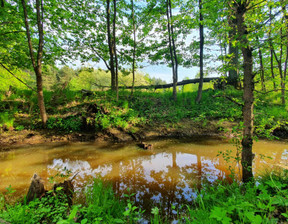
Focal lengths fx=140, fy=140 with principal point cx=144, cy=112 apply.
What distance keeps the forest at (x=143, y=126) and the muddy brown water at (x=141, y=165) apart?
0.04 m

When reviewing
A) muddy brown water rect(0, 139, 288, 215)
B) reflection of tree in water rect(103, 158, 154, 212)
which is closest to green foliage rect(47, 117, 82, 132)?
muddy brown water rect(0, 139, 288, 215)

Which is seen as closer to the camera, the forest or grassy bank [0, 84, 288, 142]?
the forest

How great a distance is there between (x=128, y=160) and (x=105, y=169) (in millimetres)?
876

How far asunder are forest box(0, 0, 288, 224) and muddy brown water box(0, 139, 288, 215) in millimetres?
40

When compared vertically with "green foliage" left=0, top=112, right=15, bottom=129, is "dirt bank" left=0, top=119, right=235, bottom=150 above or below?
below

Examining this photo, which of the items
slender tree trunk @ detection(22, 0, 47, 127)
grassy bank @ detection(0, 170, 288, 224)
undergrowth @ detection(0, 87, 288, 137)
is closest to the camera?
grassy bank @ detection(0, 170, 288, 224)

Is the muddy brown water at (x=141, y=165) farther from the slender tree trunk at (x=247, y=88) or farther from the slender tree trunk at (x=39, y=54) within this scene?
the slender tree trunk at (x=39, y=54)

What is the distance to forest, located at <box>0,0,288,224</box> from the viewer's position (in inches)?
88.9

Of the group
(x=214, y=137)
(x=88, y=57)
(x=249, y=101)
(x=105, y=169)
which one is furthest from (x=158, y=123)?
(x=88, y=57)

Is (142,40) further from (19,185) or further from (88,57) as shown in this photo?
(19,185)

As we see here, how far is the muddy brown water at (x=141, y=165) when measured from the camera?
10.5ft

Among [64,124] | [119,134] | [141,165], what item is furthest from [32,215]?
[64,124]

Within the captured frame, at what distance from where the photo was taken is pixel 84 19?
33.1 ft

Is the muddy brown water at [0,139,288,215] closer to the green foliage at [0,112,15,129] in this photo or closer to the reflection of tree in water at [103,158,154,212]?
the reflection of tree in water at [103,158,154,212]
